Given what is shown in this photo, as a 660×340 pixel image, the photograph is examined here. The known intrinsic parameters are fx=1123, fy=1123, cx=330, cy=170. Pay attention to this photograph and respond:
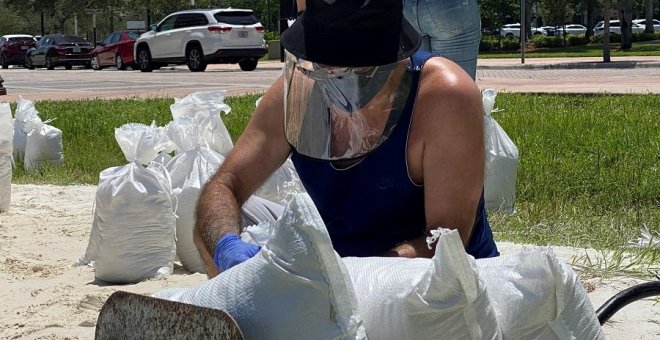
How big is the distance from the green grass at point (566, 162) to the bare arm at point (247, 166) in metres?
1.80

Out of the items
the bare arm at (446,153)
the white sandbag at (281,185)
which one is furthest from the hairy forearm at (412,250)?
the white sandbag at (281,185)

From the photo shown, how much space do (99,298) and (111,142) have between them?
194 inches

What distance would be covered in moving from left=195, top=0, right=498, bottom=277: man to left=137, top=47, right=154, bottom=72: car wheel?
25.5 metres

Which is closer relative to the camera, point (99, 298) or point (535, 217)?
point (99, 298)

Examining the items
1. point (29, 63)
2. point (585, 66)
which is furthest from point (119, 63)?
point (585, 66)

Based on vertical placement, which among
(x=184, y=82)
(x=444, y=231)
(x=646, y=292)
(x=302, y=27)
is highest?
(x=302, y=27)

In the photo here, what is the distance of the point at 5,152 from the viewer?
616 cm

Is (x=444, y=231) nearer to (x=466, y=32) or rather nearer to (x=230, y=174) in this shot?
(x=230, y=174)

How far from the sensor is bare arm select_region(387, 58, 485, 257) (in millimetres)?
2537

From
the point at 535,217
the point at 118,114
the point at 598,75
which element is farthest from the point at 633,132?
the point at 598,75

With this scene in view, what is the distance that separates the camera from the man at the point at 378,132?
Answer: 246 cm

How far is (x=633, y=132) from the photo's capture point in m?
7.78

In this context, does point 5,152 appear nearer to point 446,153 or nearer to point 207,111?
point 207,111

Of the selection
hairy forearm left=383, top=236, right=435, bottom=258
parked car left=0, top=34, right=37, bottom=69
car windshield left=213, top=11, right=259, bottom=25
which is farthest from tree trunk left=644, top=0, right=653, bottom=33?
hairy forearm left=383, top=236, right=435, bottom=258
